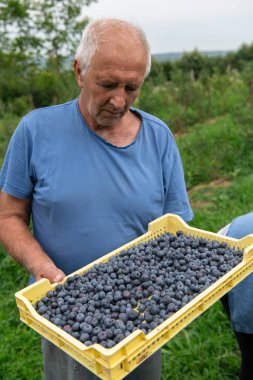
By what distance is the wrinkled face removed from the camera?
1508mm

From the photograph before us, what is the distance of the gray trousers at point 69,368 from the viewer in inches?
62.6

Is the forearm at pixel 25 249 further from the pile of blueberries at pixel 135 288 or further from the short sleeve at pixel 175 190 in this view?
the short sleeve at pixel 175 190

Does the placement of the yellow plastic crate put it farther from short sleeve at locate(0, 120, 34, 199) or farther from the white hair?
the white hair

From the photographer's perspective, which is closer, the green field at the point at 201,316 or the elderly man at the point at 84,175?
the elderly man at the point at 84,175

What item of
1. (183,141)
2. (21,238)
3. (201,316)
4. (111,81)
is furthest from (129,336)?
(183,141)

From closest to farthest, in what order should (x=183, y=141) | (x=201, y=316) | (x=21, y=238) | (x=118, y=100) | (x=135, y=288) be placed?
(x=135, y=288) → (x=118, y=100) → (x=21, y=238) → (x=201, y=316) → (x=183, y=141)

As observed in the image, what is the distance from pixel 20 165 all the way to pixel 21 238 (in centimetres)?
28

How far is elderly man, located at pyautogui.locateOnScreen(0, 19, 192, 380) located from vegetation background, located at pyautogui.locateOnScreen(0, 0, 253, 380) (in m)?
0.98

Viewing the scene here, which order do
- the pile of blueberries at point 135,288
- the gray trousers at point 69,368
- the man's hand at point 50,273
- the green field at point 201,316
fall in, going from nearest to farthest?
the pile of blueberries at point 135,288 → the man's hand at point 50,273 → the gray trousers at point 69,368 → the green field at point 201,316

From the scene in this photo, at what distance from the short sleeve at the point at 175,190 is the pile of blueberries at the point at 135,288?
235mm

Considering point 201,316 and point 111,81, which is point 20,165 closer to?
point 111,81

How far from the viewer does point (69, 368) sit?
1.61 meters

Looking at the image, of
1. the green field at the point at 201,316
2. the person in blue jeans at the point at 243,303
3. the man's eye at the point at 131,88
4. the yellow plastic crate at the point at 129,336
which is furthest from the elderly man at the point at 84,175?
the green field at the point at 201,316

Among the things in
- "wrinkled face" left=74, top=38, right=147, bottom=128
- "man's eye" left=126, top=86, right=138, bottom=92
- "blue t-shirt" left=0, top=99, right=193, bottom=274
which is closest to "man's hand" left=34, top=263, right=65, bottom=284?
"blue t-shirt" left=0, top=99, right=193, bottom=274
